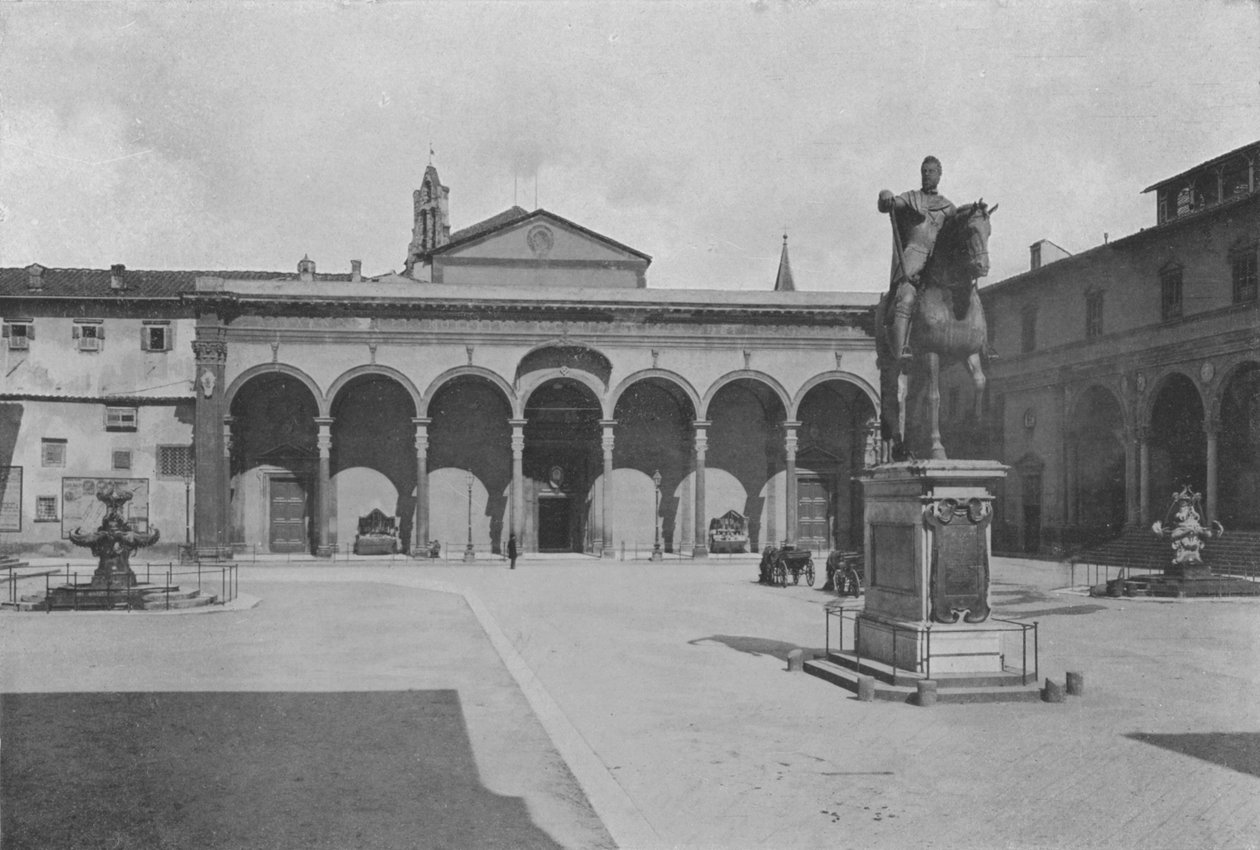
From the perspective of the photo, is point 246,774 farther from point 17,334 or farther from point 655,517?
point 17,334

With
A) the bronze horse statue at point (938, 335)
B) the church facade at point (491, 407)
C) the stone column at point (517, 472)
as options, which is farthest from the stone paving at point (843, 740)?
the church facade at point (491, 407)

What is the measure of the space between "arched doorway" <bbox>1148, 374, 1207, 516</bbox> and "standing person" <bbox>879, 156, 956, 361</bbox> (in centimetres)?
2360

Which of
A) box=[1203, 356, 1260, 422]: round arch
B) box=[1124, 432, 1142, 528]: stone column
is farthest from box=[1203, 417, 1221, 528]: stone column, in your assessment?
box=[1124, 432, 1142, 528]: stone column

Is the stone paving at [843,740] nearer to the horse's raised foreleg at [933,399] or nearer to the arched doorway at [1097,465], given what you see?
the horse's raised foreleg at [933,399]

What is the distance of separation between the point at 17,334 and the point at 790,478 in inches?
971

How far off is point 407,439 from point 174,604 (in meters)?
17.0

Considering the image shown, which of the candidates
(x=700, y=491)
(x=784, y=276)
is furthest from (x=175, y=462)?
(x=784, y=276)

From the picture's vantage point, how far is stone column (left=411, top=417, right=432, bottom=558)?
3284cm

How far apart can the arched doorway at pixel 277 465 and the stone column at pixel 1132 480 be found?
24.9 m

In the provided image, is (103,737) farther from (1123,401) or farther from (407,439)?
(1123,401)

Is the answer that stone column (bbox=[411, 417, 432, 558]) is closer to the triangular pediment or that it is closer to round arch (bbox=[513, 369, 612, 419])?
round arch (bbox=[513, 369, 612, 419])

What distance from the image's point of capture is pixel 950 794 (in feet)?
21.9

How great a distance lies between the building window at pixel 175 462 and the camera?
108 ft

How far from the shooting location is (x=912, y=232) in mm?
10445
